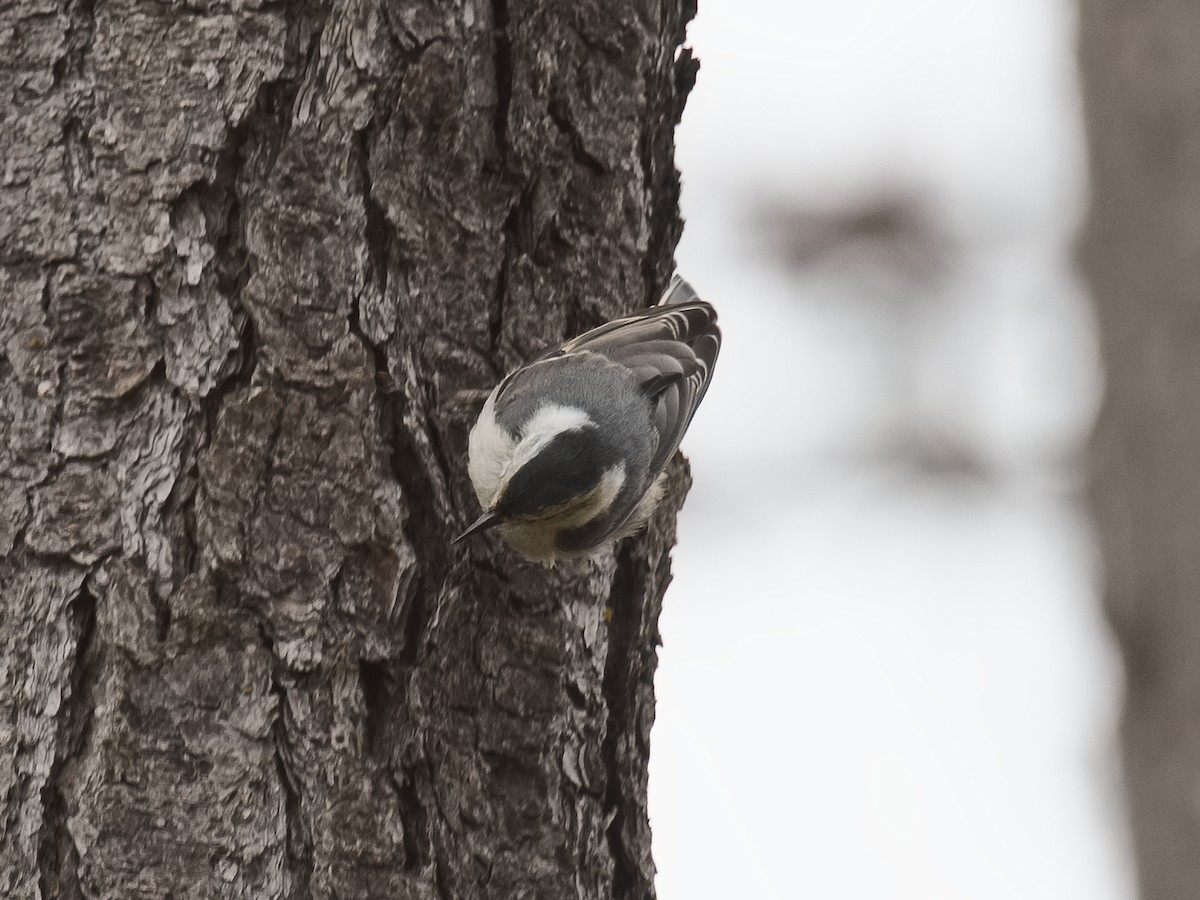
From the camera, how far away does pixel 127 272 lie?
1715 mm

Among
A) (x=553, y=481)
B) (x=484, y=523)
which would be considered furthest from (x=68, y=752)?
(x=553, y=481)

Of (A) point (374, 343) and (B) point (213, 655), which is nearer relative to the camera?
(B) point (213, 655)

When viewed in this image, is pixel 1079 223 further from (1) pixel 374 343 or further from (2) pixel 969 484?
(2) pixel 969 484

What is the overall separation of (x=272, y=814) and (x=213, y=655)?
0.72 ft

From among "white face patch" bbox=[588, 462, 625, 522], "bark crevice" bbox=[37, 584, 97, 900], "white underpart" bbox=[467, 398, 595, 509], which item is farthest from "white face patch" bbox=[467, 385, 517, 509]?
"bark crevice" bbox=[37, 584, 97, 900]

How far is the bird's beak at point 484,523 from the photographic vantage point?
72.9 inches

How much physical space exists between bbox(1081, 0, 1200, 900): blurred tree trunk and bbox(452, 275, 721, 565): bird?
33.7 inches

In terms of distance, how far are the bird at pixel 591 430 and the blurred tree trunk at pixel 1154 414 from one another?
2.81 feet

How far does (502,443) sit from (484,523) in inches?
9.3

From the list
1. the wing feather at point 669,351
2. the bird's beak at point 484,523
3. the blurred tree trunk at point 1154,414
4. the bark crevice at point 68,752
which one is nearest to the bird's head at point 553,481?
the bird's beak at point 484,523

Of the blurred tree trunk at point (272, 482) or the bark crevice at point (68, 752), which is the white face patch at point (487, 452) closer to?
the blurred tree trunk at point (272, 482)

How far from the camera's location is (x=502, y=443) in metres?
2.10

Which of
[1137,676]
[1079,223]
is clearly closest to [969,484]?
[1079,223]

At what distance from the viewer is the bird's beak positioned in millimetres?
1851
